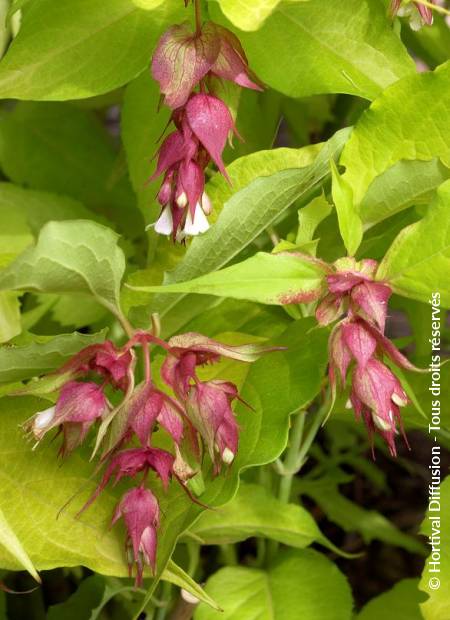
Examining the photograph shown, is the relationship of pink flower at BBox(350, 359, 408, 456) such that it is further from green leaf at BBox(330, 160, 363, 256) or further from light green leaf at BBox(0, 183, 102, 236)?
light green leaf at BBox(0, 183, 102, 236)

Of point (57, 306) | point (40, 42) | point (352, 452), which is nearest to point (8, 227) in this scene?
point (57, 306)

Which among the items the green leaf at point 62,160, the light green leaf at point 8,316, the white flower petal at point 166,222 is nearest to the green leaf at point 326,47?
the white flower petal at point 166,222

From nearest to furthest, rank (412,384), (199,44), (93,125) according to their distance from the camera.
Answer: (199,44)
(412,384)
(93,125)

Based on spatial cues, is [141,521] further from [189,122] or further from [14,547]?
[189,122]

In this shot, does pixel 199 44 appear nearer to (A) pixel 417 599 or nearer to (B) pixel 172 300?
(B) pixel 172 300

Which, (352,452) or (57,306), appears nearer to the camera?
(57,306)

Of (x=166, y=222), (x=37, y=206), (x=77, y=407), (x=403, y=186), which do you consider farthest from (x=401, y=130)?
(x=37, y=206)

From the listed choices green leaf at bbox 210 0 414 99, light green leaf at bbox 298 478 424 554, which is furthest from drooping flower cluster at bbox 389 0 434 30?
light green leaf at bbox 298 478 424 554

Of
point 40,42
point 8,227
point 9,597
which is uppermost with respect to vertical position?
point 40,42
